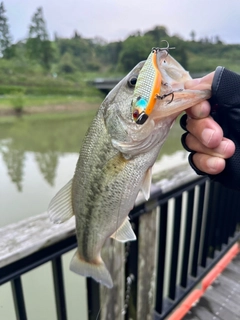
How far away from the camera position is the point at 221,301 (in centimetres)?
168

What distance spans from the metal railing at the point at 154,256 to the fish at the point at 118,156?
0.27 meters

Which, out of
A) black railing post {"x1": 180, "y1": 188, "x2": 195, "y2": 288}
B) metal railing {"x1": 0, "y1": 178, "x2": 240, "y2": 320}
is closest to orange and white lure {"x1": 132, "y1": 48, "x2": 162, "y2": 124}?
metal railing {"x1": 0, "y1": 178, "x2": 240, "y2": 320}

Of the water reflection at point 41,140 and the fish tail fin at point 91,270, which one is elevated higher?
the fish tail fin at point 91,270

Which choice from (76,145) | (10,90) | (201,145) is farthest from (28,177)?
(201,145)

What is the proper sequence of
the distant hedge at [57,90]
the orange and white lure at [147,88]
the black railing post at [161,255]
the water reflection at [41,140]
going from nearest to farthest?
the orange and white lure at [147,88]
the black railing post at [161,255]
the water reflection at [41,140]
the distant hedge at [57,90]

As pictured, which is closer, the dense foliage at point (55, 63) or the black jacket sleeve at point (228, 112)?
the black jacket sleeve at point (228, 112)

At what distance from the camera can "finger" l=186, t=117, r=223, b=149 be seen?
70 centimetres

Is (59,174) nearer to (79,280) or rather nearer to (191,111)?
(79,280)

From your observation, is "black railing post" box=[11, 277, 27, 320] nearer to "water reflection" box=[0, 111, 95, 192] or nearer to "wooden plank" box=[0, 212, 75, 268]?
"wooden plank" box=[0, 212, 75, 268]

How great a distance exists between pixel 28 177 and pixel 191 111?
5364 millimetres

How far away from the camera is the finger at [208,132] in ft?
2.29

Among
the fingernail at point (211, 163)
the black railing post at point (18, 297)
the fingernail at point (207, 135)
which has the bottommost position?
the black railing post at point (18, 297)

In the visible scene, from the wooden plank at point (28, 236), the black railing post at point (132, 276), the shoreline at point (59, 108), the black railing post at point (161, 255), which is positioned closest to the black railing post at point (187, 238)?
the black railing post at point (161, 255)

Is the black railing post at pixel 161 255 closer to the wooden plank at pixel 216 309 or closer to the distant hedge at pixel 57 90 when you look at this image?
the wooden plank at pixel 216 309
